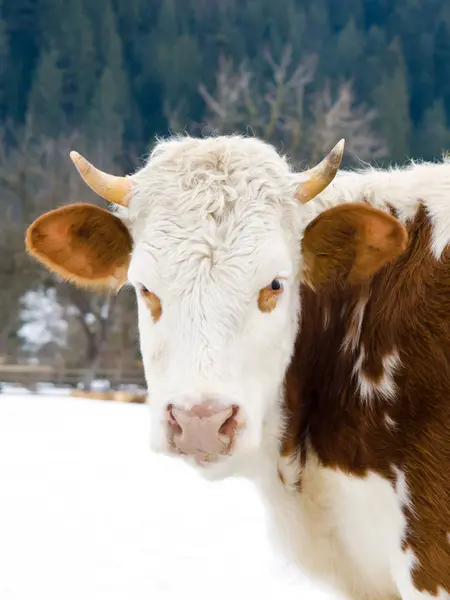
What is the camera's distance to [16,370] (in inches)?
898

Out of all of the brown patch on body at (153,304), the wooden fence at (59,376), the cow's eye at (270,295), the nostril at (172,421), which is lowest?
the wooden fence at (59,376)

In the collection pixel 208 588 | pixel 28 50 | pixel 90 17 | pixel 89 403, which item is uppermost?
pixel 90 17

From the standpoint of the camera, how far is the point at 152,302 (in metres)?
2.74

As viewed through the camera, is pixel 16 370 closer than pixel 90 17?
Yes

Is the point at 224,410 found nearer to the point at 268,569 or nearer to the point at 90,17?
the point at 268,569

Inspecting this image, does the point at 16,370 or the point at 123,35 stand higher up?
the point at 123,35

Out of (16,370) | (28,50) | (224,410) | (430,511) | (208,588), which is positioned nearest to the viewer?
(224,410)

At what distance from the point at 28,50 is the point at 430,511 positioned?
41149 mm

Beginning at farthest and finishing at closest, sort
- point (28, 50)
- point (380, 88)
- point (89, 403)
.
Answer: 1. point (28, 50)
2. point (380, 88)
3. point (89, 403)

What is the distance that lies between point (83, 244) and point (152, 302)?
0.53 m

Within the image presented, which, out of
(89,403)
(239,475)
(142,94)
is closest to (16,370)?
(89,403)

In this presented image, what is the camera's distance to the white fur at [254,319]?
8.38 feet

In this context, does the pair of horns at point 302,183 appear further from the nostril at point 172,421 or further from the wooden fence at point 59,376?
the wooden fence at point 59,376

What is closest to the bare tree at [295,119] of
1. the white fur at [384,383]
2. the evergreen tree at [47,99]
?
the evergreen tree at [47,99]
